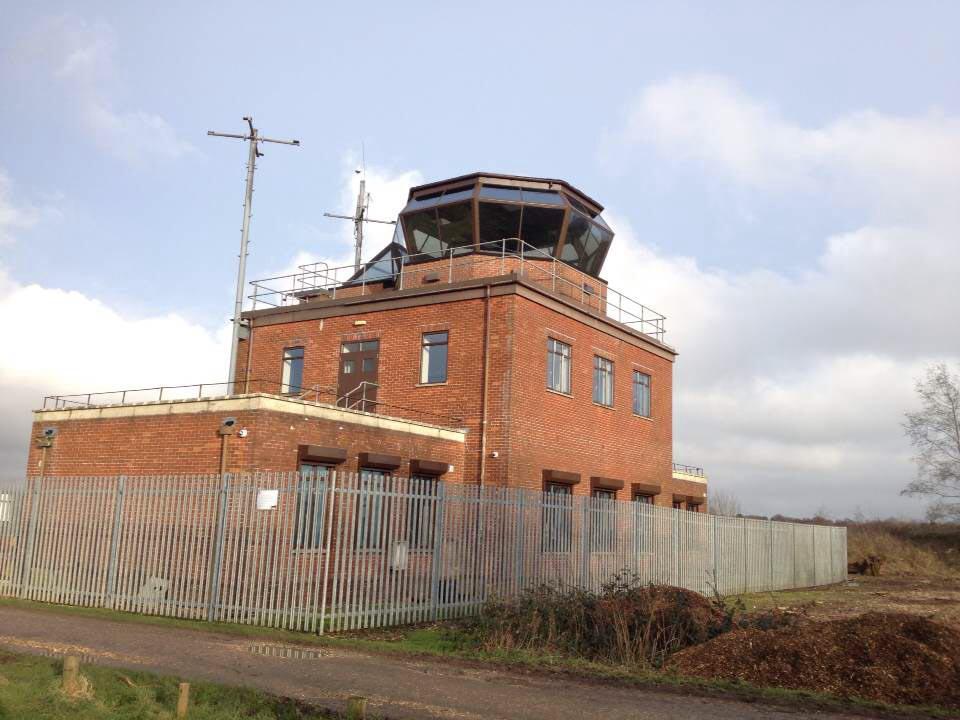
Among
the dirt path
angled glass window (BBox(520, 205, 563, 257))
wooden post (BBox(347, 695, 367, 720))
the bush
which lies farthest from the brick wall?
wooden post (BBox(347, 695, 367, 720))

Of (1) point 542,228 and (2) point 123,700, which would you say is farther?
(1) point 542,228

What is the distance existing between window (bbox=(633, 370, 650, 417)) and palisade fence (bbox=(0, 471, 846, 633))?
7875 mm

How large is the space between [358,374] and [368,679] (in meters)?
16.0

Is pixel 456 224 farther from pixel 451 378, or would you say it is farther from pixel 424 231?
pixel 451 378

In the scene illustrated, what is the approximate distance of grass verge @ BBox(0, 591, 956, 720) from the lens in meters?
9.75

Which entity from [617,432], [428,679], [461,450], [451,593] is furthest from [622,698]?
[617,432]

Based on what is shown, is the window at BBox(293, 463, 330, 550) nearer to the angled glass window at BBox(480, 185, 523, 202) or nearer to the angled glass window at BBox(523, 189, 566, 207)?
the angled glass window at BBox(480, 185, 523, 202)

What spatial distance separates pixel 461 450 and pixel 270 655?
38.5 feet

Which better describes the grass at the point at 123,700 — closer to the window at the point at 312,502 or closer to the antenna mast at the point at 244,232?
the window at the point at 312,502

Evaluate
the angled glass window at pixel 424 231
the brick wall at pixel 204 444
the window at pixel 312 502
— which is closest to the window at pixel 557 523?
the brick wall at pixel 204 444

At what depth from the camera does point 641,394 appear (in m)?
29.6

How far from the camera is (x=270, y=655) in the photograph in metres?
12.0

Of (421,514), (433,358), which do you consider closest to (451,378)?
(433,358)

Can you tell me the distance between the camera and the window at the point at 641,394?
29219mm
